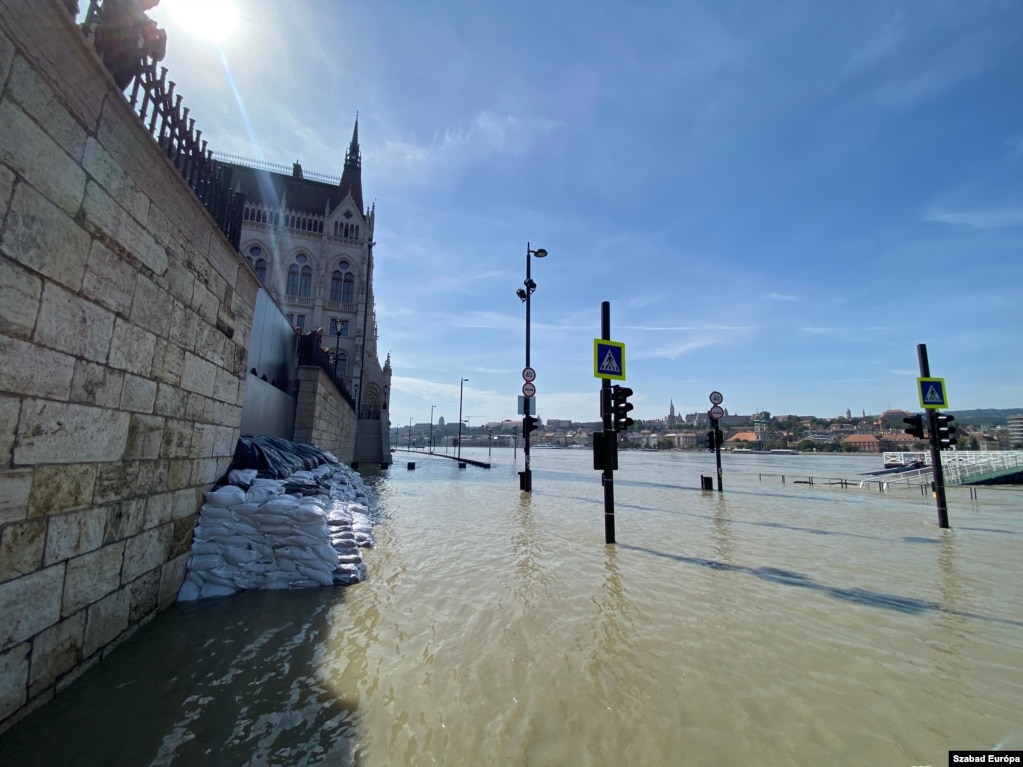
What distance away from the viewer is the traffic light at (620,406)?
25.8 ft

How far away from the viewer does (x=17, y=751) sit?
2.30 metres

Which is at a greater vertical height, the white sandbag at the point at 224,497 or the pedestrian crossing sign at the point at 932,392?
the pedestrian crossing sign at the point at 932,392

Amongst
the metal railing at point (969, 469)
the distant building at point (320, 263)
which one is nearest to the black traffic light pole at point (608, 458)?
the metal railing at point (969, 469)

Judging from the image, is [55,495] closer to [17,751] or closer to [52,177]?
[17,751]

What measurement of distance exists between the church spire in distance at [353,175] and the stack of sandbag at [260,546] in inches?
2175

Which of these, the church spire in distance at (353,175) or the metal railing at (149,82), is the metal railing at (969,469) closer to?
the metal railing at (149,82)

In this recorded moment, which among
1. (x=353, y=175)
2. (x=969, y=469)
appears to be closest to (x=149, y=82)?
(x=969, y=469)

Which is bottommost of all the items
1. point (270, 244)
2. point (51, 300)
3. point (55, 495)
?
point (55, 495)

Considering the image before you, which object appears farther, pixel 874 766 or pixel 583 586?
pixel 583 586

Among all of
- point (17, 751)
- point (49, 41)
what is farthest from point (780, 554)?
point (49, 41)

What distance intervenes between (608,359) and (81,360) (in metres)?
7.08

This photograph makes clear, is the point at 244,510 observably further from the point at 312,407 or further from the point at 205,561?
the point at 312,407

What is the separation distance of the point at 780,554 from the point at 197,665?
7689mm

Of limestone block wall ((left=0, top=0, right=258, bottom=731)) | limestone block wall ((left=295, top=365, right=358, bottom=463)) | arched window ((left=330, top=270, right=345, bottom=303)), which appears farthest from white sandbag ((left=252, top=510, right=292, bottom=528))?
arched window ((left=330, top=270, right=345, bottom=303))
